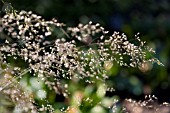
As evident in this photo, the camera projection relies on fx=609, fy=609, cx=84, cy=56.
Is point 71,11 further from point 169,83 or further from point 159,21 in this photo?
point 169,83

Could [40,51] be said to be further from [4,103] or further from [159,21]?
[159,21]

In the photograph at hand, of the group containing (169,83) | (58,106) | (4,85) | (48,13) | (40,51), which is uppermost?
(48,13)

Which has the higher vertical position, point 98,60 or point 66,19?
point 66,19

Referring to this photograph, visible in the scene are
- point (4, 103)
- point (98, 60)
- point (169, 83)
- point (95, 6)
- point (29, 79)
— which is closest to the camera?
point (98, 60)

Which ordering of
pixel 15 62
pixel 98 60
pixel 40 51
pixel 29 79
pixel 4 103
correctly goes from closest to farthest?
pixel 98 60 → pixel 40 51 → pixel 4 103 → pixel 15 62 → pixel 29 79

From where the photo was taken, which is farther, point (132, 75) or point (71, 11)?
point (71, 11)

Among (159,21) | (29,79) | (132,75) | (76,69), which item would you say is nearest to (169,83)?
(132,75)

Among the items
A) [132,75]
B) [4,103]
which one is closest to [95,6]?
[132,75]
